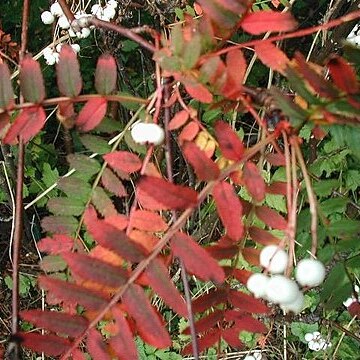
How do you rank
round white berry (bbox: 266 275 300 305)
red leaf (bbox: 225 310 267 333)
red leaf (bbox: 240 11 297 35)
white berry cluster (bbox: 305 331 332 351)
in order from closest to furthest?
1. round white berry (bbox: 266 275 300 305)
2. red leaf (bbox: 240 11 297 35)
3. red leaf (bbox: 225 310 267 333)
4. white berry cluster (bbox: 305 331 332 351)

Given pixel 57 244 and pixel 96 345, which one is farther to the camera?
pixel 57 244

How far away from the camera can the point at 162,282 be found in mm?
610

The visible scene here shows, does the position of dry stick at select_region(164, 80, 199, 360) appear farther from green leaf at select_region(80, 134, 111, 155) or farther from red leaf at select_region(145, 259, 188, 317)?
green leaf at select_region(80, 134, 111, 155)

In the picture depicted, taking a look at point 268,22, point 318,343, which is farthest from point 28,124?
point 318,343

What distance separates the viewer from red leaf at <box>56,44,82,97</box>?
27.1 inches

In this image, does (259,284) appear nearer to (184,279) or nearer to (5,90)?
(184,279)

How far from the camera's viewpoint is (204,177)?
0.61 metres

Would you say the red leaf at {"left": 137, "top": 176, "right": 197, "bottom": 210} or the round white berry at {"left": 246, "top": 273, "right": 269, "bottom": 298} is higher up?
the red leaf at {"left": 137, "top": 176, "right": 197, "bottom": 210}

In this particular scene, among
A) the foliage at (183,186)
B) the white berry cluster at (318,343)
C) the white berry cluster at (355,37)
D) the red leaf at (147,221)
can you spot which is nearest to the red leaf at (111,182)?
the foliage at (183,186)

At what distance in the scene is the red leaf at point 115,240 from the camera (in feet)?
1.94

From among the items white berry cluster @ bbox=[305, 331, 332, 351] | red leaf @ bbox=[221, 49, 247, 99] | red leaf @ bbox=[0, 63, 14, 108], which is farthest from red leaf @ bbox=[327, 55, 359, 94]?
white berry cluster @ bbox=[305, 331, 332, 351]

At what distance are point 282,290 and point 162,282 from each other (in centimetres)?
12

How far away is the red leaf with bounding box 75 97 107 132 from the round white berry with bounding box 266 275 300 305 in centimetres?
26

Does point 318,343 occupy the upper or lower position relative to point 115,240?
lower
